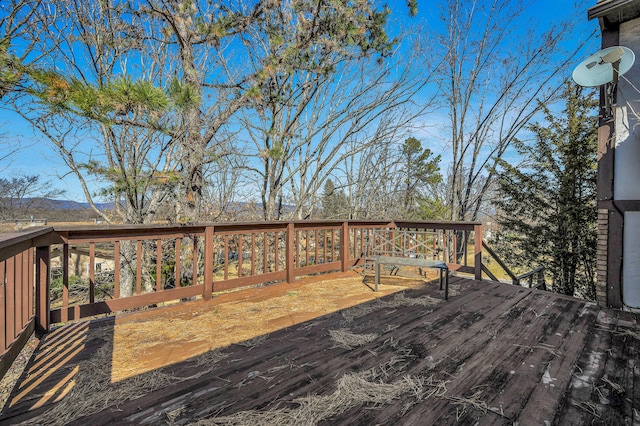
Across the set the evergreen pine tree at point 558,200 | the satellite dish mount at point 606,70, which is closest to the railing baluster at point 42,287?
the satellite dish mount at point 606,70

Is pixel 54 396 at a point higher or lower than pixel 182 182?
lower

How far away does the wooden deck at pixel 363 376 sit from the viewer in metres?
1.38

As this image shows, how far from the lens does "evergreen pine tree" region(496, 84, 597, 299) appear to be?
5.57 metres

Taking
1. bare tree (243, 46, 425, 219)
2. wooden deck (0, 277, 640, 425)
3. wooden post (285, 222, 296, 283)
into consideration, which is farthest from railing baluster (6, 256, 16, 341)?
bare tree (243, 46, 425, 219)

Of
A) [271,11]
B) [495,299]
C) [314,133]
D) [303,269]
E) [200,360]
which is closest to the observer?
[200,360]

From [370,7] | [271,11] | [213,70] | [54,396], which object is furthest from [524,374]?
[213,70]

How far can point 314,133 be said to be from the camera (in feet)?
24.3

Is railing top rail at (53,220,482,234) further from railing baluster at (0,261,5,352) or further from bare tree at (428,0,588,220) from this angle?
bare tree at (428,0,588,220)

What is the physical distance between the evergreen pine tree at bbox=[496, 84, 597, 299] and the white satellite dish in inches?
135

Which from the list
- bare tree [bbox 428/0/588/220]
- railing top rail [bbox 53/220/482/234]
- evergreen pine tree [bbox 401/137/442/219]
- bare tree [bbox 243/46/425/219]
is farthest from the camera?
evergreen pine tree [bbox 401/137/442/219]

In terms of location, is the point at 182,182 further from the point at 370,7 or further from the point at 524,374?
the point at 524,374

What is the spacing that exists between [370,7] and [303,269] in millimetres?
4768

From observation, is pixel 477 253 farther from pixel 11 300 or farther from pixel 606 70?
pixel 11 300

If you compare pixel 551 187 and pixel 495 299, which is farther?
pixel 551 187
